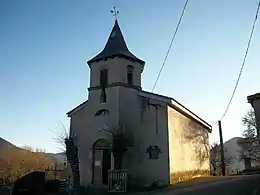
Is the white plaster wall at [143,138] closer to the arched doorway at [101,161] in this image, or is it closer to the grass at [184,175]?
the grass at [184,175]

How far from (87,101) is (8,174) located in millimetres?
15370

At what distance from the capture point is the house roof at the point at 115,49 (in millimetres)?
24141

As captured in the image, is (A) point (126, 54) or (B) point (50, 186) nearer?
(B) point (50, 186)

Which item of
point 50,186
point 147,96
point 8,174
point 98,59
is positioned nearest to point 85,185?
point 50,186

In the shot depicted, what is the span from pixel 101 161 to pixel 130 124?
11.0 feet

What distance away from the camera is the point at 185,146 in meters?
24.8

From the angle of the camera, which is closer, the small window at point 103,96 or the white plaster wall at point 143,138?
the white plaster wall at point 143,138

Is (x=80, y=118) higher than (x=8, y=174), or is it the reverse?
(x=80, y=118)

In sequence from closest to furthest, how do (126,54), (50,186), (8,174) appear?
(50,186) → (126,54) → (8,174)

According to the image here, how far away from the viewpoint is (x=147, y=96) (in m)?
23.3

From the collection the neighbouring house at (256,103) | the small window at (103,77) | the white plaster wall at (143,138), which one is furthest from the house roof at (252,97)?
the small window at (103,77)

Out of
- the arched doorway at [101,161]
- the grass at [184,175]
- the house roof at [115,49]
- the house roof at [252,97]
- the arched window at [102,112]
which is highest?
the house roof at [115,49]

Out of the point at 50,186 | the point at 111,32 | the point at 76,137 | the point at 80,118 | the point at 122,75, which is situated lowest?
the point at 50,186

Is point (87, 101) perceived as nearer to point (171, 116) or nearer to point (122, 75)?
point (122, 75)
